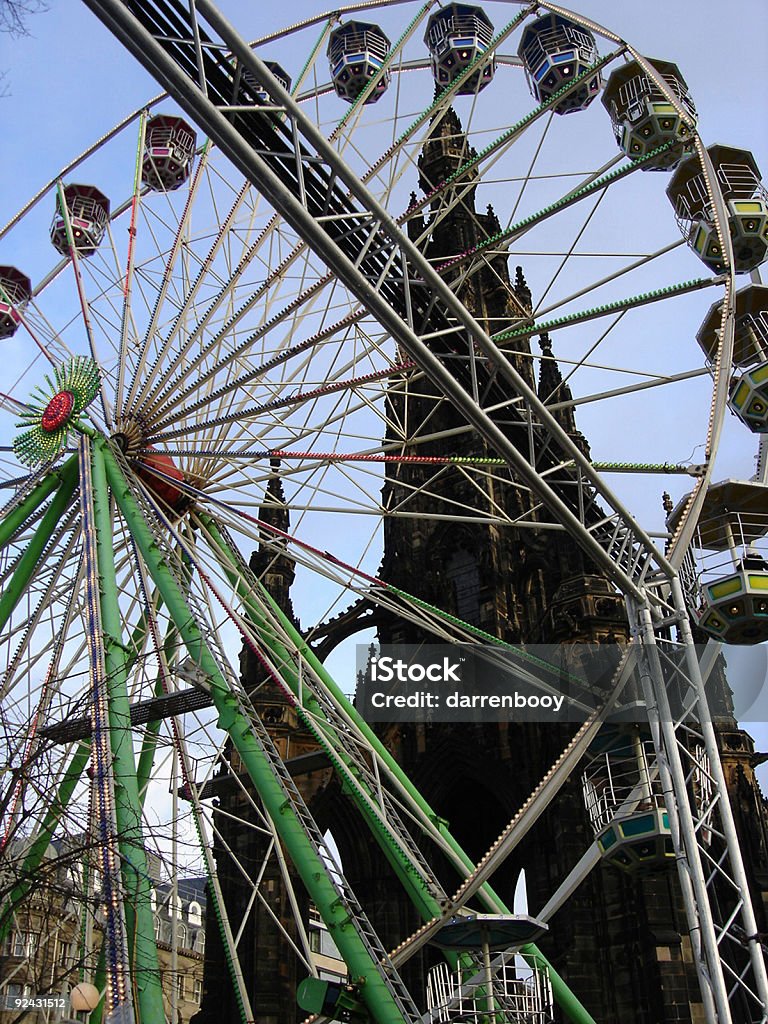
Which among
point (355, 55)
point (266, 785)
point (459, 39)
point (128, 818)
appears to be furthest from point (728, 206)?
point (128, 818)

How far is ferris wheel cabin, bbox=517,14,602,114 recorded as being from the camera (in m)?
22.9

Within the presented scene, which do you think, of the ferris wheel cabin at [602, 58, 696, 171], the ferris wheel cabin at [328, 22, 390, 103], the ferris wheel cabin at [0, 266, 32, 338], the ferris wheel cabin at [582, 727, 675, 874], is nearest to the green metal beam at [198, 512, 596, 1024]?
the ferris wheel cabin at [582, 727, 675, 874]

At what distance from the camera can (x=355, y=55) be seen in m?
24.5

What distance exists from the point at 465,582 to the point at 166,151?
670 inches

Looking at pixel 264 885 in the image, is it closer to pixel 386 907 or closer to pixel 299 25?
pixel 386 907

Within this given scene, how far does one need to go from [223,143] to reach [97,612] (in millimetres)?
9037

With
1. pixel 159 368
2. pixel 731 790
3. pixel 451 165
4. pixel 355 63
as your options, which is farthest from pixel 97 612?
pixel 451 165

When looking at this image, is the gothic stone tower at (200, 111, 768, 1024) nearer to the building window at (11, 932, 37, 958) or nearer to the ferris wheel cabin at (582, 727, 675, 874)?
the ferris wheel cabin at (582, 727, 675, 874)

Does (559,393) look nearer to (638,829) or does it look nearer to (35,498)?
(35,498)

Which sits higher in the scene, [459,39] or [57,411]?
[459,39]

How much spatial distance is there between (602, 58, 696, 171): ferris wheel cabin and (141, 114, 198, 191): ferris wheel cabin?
10711 millimetres

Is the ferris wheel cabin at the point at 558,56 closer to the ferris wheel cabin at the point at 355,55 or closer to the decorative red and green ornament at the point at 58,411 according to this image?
the ferris wheel cabin at the point at 355,55

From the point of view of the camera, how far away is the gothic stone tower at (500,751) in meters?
25.7

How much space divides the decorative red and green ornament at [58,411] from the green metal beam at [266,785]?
51.9 inches
